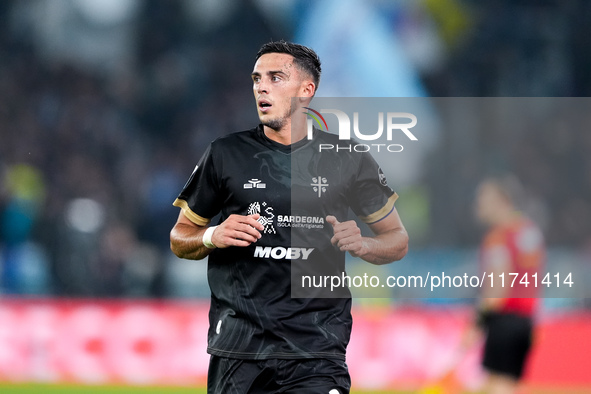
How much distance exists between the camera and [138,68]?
16.9 metres

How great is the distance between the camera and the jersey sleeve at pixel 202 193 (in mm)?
4770

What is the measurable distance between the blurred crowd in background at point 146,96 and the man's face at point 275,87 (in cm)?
602

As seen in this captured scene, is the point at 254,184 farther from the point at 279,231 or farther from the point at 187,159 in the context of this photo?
the point at 187,159

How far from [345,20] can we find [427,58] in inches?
69.7

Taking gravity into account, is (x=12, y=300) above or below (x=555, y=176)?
below

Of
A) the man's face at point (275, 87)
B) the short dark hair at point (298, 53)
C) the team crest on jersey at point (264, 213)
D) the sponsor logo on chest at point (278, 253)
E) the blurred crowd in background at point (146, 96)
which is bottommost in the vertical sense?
the sponsor logo on chest at point (278, 253)

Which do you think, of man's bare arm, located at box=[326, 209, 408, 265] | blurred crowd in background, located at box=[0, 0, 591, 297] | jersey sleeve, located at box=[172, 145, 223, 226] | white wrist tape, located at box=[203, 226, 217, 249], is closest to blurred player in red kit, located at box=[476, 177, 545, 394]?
blurred crowd in background, located at box=[0, 0, 591, 297]

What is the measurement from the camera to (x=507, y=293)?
852 centimetres

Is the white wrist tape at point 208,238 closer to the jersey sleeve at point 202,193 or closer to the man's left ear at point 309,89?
the jersey sleeve at point 202,193

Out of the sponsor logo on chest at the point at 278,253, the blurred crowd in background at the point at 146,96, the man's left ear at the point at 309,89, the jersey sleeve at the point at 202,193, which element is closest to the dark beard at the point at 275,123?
the man's left ear at the point at 309,89

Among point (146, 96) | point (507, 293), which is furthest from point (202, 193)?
point (146, 96)

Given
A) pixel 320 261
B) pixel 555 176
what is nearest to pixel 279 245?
pixel 320 261

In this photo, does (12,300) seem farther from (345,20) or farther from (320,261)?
(320,261)

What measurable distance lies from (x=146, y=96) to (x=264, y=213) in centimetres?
1224
